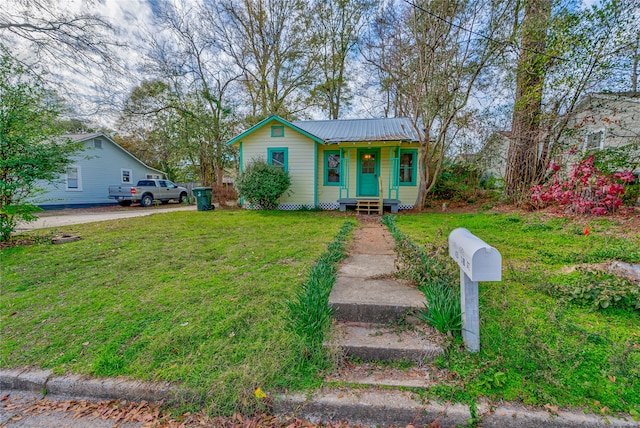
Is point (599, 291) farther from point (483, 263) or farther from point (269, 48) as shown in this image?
point (269, 48)

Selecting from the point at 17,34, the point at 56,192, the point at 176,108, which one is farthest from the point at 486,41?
the point at 56,192

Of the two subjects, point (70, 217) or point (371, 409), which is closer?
point (371, 409)

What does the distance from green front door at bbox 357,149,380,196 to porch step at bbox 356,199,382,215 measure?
3.79 feet

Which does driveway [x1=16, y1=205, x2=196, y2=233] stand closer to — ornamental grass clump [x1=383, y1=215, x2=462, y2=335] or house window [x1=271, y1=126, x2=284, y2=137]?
house window [x1=271, y1=126, x2=284, y2=137]

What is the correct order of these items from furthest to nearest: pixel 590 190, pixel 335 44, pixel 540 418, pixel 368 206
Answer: pixel 335 44 < pixel 368 206 < pixel 590 190 < pixel 540 418

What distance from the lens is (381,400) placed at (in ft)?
5.40

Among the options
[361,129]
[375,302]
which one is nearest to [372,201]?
[361,129]

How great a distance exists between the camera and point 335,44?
17.3 m

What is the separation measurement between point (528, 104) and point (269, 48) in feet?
47.2

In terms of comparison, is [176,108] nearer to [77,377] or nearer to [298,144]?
[298,144]

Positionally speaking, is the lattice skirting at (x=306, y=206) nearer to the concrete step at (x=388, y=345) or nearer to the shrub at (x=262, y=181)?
the shrub at (x=262, y=181)

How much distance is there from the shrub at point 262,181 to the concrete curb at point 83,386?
8.56m

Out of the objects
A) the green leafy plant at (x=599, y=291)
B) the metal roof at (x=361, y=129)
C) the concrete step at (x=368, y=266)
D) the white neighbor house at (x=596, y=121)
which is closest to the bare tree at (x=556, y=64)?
the white neighbor house at (x=596, y=121)

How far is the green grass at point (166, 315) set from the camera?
1.89 m
